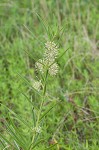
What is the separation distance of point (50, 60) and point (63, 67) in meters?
2.13

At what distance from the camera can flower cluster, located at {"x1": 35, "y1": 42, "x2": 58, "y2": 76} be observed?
1.83 m

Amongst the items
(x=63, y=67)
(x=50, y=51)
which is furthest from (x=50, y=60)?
(x=63, y=67)

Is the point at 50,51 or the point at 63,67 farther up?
the point at 50,51

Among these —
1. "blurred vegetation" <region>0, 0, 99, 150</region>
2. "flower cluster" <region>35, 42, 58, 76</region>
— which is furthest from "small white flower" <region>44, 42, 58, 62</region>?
"blurred vegetation" <region>0, 0, 99, 150</region>

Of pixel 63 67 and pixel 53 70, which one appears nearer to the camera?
pixel 53 70

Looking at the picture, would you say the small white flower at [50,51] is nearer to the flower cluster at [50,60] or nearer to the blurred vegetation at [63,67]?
the flower cluster at [50,60]

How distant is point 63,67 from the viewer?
3967 millimetres

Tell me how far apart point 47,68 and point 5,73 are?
6.66ft

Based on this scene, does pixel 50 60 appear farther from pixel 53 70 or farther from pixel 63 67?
pixel 63 67

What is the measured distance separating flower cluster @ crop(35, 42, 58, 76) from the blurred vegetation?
36 centimetres

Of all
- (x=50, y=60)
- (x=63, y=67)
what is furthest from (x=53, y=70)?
(x=63, y=67)

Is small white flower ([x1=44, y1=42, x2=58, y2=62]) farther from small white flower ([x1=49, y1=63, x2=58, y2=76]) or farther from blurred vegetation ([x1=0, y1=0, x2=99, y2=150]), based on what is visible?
blurred vegetation ([x1=0, y1=0, x2=99, y2=150])

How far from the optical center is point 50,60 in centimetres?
184

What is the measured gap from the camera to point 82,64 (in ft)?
13.0
